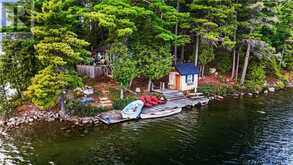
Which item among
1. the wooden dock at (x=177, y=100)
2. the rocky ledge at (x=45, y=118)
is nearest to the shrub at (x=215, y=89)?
the wooden dock at (x=177, y=100)

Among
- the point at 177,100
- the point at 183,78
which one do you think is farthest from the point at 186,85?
the point at 177,100

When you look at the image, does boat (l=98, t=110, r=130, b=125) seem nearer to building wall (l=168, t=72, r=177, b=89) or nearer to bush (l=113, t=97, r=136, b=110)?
bush (l=113, t=97, r=136, b=110)

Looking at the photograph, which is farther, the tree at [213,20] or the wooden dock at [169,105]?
the tree at [213,20]

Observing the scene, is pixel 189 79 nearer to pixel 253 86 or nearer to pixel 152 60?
pixel 152 60

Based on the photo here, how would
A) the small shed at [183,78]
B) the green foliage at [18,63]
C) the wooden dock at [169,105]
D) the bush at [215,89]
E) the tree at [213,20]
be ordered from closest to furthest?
the green foliage at [18,63] < the wooden dock at [169,105] < the small shed at [183,78] < the tree at [213,20] < the bush at [215,89]

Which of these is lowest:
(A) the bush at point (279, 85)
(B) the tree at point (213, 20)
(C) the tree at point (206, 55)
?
(A) the bush at point (279, 85)

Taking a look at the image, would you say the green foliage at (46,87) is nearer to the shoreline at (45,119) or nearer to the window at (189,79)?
the shoreline at (45,119)

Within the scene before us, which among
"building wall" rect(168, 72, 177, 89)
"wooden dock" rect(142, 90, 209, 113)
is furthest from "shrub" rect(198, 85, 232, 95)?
"building wall" rect(168, 72, 177, 89)
